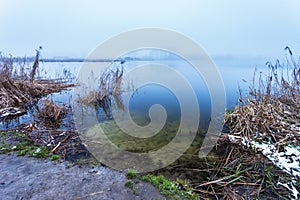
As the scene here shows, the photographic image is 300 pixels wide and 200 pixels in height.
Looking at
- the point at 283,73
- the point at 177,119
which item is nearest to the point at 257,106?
the point at 283,73

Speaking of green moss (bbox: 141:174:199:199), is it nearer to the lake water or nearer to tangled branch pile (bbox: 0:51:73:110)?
the lake water

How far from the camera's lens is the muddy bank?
224 centimetres

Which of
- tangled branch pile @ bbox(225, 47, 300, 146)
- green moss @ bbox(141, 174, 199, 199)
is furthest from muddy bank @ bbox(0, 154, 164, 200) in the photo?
tangled branch pile @ bbox(225, 47, 300, 146)

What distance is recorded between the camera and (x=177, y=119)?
553cm

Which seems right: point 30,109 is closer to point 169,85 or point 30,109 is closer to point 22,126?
point 22,126

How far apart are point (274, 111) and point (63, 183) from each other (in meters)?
4.27

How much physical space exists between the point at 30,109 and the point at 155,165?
502cm

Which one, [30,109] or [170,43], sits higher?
[170,43]

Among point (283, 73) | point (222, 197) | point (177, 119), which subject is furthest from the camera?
point (177, 119)

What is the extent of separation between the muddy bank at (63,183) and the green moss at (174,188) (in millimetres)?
87

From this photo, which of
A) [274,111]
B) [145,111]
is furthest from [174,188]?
[145,111]

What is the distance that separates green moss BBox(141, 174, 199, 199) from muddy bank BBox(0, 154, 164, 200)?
87 millimetres

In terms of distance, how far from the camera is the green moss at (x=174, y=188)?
233 cm

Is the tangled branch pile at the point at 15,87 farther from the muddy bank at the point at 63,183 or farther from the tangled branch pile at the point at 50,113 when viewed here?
the muddy bank at the point at 63,183
